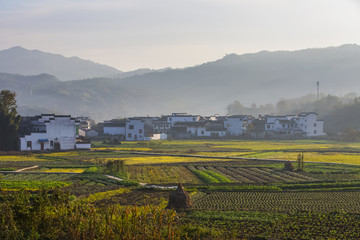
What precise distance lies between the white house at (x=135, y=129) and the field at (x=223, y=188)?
122ft

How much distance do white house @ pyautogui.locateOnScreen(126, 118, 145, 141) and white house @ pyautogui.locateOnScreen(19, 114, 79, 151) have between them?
26796 millimetres

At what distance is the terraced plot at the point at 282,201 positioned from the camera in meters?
24.9

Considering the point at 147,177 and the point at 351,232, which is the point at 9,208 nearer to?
the point at 351,232

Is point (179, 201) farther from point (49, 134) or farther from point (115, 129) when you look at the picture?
point (115, 129)

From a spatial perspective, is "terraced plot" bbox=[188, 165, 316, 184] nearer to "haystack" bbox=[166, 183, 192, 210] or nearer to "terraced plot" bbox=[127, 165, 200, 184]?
"terraced plot" bbox=[127, 165, 200, 184]

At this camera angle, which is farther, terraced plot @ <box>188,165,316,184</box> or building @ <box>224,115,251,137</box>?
building @ <box>224,115,251,137</box>

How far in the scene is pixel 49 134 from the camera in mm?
63000

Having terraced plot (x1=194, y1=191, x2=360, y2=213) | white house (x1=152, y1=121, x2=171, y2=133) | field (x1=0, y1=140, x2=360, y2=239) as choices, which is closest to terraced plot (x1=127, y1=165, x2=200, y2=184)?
field (x1=0, y1=140, x2=360, y2=239)

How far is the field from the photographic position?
21.1m

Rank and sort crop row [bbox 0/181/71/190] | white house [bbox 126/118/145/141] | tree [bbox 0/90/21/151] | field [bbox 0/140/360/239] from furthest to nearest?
white house [bbox 126/118/145/141] → tree [bbox 0/90/21/151] → crop row [bbox 0/181/71/190] → field [bbox 0/140/360/239]

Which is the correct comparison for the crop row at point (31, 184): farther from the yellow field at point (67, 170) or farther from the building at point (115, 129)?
the building at point (115, 129)

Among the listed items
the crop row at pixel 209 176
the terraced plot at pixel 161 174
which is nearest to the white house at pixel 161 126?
the terraced plot at pixel 161 174

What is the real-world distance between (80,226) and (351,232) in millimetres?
11301

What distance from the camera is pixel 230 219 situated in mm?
21969
